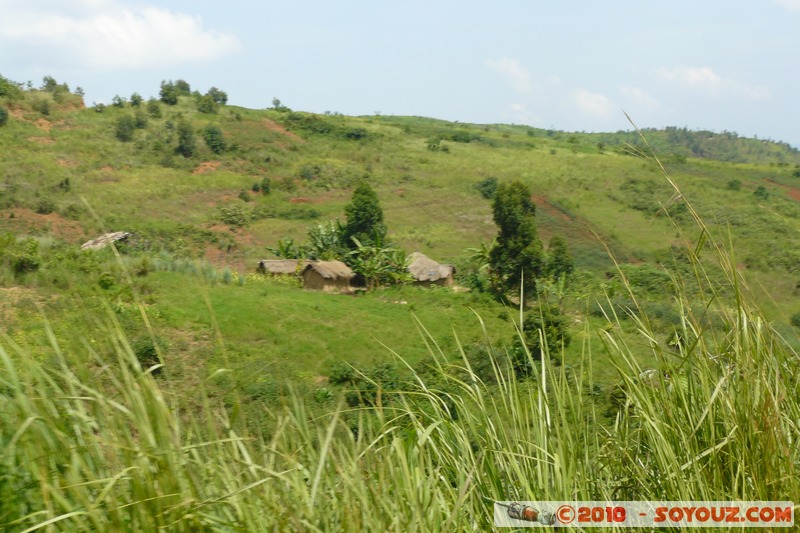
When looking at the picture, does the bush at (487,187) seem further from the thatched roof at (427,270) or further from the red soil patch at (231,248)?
the thatched roof at (427,270)

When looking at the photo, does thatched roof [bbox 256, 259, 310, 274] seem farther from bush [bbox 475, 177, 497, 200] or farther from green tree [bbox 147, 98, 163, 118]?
green tree [bbox 147, 98, 163, 118]

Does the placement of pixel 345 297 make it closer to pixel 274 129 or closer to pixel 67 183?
pixel 67 183

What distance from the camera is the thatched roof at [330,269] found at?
27.6 metres

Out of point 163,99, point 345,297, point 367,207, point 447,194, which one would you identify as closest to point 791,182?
point 447,194

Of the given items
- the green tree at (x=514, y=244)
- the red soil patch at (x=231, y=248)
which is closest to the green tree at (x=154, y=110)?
the red soil patch at (x=231, y=248)

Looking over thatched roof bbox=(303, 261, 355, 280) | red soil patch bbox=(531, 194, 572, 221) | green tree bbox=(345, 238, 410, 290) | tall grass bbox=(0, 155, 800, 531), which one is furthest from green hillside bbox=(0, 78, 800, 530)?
thatched roof bbox=(303, 261, 355, 280)

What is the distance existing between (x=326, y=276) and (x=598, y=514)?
2574 cm

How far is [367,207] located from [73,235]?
12.9m

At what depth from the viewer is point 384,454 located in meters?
1.96

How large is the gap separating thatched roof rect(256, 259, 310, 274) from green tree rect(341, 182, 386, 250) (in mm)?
2395

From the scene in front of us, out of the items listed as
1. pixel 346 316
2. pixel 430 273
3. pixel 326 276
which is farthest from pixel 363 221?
pixel 346 316

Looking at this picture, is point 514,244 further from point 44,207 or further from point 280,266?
point 44,207

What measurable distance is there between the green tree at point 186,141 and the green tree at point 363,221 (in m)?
21.7

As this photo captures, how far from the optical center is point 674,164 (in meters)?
55.9
